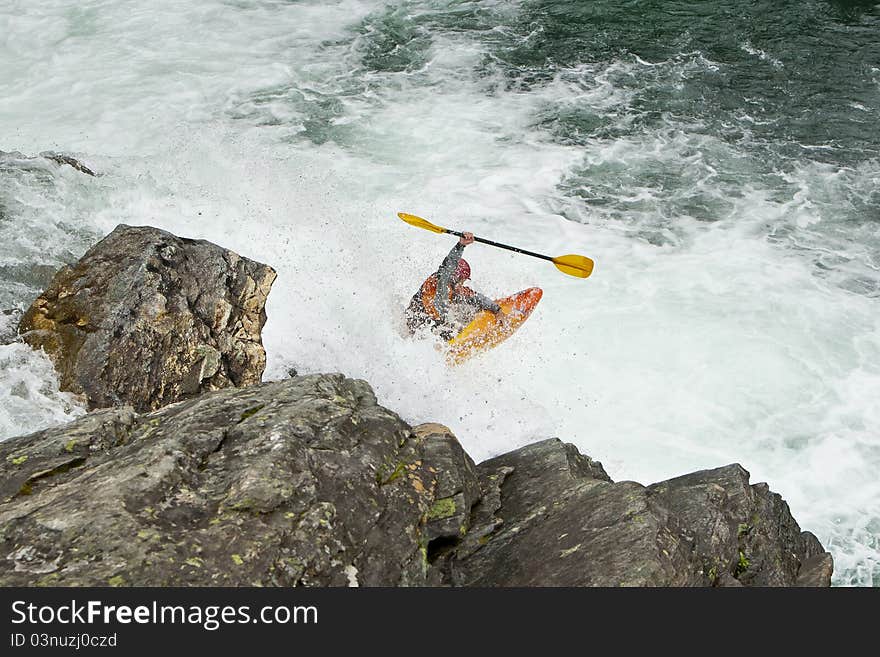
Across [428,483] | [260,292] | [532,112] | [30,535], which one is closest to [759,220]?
[532,112]

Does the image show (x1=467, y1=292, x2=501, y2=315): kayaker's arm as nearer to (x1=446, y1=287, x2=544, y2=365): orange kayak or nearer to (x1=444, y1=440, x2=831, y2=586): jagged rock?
(x1=446, y1=287, x2=544, y2=365): orange kayak

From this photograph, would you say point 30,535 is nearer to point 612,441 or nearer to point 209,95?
point 612,441

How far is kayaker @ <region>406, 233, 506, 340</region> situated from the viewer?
429 inches

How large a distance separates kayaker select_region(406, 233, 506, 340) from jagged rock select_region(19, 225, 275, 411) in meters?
2.59

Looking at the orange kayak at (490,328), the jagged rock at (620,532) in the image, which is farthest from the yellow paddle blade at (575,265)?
the jagged rock at (620,532)

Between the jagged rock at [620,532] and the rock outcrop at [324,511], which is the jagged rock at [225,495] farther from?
the jagged rock at [620,532]

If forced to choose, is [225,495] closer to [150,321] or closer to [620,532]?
[620,532]

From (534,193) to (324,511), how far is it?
10.1m

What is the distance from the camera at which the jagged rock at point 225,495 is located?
14.7 ft

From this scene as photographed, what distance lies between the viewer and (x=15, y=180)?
35.3 ft

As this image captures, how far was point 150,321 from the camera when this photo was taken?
7996mm

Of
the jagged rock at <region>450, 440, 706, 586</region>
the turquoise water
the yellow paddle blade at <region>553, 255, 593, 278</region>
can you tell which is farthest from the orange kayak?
the jagged rock at <region>450, 440, 706, 586</region>

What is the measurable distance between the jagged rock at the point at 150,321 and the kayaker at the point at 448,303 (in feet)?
8.50

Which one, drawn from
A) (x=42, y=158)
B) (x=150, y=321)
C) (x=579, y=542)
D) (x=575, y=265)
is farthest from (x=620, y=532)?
(x=42, y=158)
